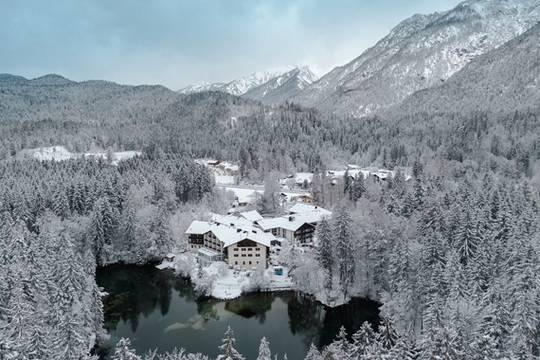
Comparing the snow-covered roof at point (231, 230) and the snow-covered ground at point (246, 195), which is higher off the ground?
the snow-covered ground at point (246, 195)

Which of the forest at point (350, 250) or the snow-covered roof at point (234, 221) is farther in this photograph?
the snow-covered roof at point (234, 221)

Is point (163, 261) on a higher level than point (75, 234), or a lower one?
lower

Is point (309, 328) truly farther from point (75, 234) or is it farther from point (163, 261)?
point (75, 234)

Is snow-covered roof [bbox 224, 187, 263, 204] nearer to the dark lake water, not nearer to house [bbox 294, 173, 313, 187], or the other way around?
house [bbox 294, 173, 313, 187]

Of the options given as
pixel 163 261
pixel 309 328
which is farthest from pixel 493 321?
pixel 163 261

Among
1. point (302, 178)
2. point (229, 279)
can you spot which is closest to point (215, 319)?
point (229, 279)

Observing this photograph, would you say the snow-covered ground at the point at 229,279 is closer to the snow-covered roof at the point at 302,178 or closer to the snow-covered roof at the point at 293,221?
the snow-covered roof at the point at 293,221

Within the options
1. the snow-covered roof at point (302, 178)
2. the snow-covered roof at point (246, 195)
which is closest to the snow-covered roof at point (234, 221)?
the snow-covered roof at point (246, 195)

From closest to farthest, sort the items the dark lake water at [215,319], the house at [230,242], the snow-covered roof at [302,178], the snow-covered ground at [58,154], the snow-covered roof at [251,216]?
the dark lake water at [215,319] → the house at [230,242] → the snow-covered roof at [251,216] → the snow-covered roof at [302,178] → the snow-covered ground at [58,154]
